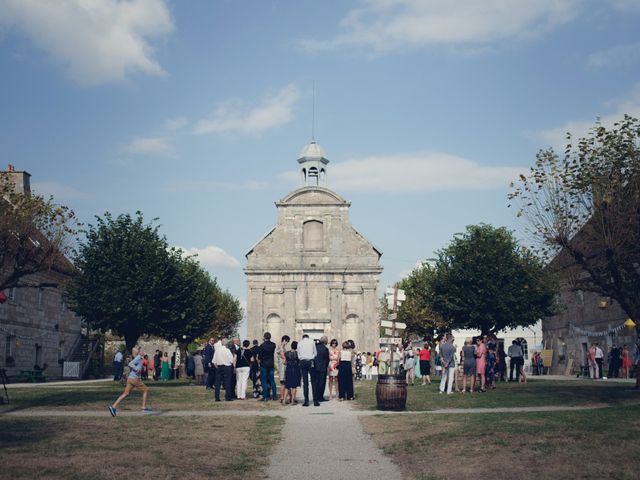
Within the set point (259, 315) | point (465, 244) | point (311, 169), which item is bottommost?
point (259, 315)

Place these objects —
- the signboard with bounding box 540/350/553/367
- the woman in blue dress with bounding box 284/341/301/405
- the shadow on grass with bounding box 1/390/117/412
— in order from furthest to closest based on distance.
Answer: the signboard with bounding box 540/350/553/367
the woman in blue dress with bounding box 284/341/301/405
the shadow on grass with bounding box 1/390/117/412

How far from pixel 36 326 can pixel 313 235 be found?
68.6 ft

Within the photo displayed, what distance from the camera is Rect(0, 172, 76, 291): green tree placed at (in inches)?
799

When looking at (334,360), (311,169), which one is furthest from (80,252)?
(311,169)

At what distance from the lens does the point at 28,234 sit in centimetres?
2048

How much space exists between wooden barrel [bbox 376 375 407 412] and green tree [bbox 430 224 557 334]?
23.3 m

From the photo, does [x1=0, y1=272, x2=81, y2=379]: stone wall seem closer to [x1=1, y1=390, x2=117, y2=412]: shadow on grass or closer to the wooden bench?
the wooden bench

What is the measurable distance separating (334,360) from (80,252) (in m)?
18.2

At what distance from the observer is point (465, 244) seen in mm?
43156

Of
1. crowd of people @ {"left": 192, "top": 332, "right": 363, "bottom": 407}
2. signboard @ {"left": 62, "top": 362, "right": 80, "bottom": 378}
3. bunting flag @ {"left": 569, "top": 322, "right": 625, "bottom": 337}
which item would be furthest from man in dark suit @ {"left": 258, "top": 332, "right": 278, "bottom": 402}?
signboard @ {"left": 62, "top": 362, "right": 80, "bottom": 378}

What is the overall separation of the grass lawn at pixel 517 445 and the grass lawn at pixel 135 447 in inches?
84.4

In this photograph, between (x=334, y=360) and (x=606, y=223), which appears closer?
(x=606, y=223)

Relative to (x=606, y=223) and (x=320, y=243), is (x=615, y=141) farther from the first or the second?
(x=320, y=243)

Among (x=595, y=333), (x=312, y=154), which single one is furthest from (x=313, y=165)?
(x=595, y=333)
